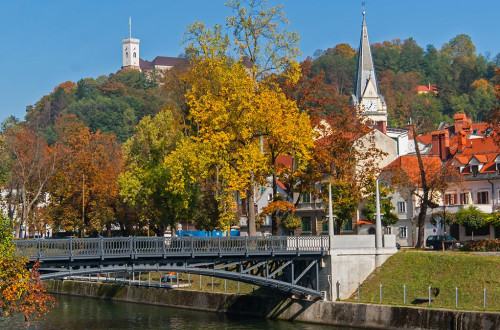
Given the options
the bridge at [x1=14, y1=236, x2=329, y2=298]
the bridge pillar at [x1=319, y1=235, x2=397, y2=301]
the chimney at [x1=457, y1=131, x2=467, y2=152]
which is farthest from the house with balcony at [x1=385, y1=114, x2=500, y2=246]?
the bridge at [x1=14, y1=236, x2=329, y2=298]

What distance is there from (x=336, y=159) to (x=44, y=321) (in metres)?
24.3

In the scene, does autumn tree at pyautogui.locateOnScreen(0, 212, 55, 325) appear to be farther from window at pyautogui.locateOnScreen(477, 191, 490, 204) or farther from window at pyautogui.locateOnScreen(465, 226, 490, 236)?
window at pyautogui.locateOnScreen(477, 191, 490, 204)

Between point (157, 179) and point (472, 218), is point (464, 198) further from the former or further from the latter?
point (157, 179)

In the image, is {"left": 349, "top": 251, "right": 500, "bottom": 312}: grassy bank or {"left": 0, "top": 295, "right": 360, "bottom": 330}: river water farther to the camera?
{"left": 0, "top": 295, "right": 360, "bottom": 330}: river water

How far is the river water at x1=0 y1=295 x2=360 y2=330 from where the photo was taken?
→ 49.6 meters

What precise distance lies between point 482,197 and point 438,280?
3621 cm

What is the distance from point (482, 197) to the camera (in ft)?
265

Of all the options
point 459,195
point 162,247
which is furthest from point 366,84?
point 162,247

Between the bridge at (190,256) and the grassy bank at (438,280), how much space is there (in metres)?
3.72

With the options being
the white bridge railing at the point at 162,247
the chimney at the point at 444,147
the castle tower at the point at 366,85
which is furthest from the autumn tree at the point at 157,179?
the castle tower at the point at 366,85

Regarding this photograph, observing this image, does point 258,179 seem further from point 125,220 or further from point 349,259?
point 125,220

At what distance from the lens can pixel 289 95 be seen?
63688 mm

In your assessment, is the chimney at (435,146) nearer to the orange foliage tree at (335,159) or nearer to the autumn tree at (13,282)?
the orange foliage tree at (335,159)

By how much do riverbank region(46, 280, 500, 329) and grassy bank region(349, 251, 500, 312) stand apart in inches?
→ 60.9
